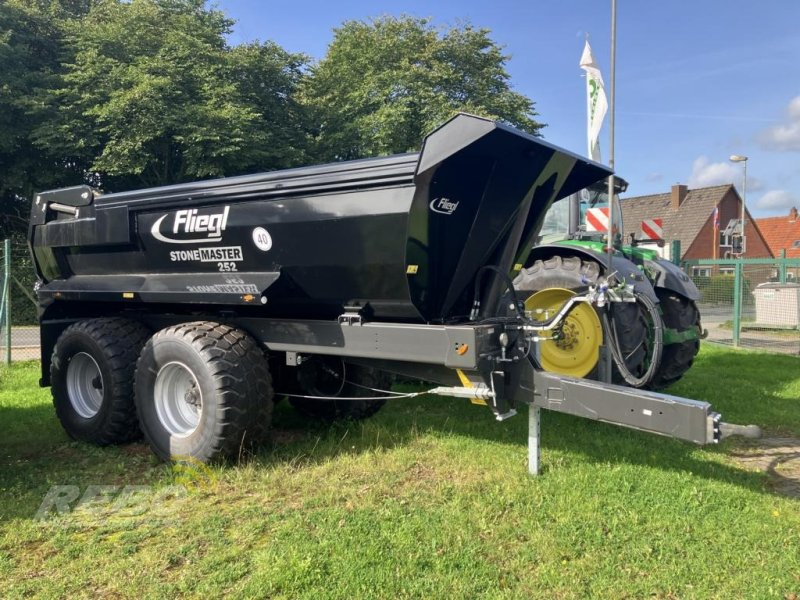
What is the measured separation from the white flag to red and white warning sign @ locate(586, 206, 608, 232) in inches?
77.7

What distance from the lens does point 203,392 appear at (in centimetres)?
413

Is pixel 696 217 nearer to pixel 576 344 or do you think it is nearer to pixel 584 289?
pixel 584 289

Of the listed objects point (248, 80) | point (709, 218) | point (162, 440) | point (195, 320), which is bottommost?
point (162, 440)

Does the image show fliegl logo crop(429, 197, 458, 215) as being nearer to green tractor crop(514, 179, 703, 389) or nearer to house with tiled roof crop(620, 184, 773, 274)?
green tractor crop(514, 179, 703, 389)

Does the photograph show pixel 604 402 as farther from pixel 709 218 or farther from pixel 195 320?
pixel 709 218

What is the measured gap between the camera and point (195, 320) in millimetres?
4781

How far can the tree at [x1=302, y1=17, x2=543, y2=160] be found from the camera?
66.7 feet

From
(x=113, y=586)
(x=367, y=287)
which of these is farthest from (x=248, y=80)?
(x=113, y=586)

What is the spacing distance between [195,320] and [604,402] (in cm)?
312

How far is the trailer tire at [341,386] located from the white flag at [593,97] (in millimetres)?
2694

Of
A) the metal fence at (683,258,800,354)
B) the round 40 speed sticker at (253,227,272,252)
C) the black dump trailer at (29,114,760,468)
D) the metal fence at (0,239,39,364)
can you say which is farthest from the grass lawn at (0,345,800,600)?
the metal fence at (683,258,800,354)

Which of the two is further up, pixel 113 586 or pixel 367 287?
pixel 367 287

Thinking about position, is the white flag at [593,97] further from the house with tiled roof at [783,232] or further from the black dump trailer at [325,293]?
the house with tiled roof at [783,232]

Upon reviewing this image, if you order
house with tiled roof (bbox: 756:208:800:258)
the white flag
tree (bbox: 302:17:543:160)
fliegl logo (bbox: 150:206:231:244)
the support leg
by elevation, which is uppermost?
tree (bbox: 302:17:543:160)
